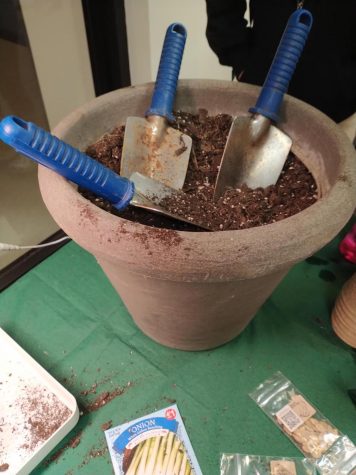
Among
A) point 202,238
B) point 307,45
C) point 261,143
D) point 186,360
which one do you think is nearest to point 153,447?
point 186,360

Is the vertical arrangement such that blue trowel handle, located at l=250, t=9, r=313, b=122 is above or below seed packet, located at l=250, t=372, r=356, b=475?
above

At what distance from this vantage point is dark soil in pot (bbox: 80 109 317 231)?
0.51 m

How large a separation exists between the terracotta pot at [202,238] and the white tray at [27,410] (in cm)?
21

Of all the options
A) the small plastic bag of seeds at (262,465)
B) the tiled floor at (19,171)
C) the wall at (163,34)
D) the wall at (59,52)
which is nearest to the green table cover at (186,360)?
the small plastic bag of seeds at (262,465)

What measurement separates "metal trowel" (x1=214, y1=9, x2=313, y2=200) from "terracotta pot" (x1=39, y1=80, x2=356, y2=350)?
41mm

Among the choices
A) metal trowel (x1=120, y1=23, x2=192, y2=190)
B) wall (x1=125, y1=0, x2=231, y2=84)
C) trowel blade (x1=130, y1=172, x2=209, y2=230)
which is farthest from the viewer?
wall (x1=125, y1=0, x2=231, y2=84)

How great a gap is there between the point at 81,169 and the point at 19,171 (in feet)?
2.29

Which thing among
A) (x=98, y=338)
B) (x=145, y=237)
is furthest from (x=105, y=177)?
(x=98, y=338)

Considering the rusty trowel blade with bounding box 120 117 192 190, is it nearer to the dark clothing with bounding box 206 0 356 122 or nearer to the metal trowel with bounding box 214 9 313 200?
the metal trowel with bounding box 214 9 313 200

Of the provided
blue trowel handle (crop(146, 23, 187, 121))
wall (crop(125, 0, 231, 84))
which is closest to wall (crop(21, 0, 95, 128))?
wall (crop(125, 0, 231, 84))

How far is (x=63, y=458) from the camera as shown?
61 centimetres

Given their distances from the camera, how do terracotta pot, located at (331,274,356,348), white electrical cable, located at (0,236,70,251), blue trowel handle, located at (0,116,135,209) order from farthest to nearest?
white electrical cable, located at (0,236,70,251) < terracotta pot, located at (331,274,356,348) < blue trowel handle, located at (0,116,135,209)

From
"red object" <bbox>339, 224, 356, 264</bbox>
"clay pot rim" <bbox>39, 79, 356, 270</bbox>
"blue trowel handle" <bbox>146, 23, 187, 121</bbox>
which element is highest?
"blue trowel handle" <bbox>146, 23, 187, 121</bbox>

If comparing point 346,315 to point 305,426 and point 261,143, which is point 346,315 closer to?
point 305,426
